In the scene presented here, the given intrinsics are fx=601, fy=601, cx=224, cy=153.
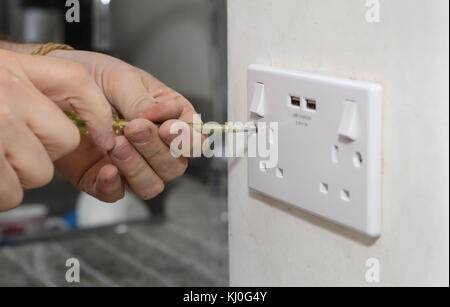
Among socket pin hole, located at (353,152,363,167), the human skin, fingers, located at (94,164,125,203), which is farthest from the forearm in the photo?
socket pin hole, located at (353,152,363,167)

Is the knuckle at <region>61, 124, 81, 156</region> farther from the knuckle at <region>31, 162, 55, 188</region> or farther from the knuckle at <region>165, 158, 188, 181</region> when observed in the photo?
the knuckle at <region>165, 158, 188, 181</region>

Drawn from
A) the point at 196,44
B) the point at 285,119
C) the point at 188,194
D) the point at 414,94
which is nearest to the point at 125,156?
the point at 285,119

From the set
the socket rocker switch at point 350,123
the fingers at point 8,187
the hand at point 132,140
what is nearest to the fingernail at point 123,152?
the hand at point 132,140

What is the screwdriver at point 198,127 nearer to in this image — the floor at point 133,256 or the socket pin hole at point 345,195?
the socket pin hole at point 345,195

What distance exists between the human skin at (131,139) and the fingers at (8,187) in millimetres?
95

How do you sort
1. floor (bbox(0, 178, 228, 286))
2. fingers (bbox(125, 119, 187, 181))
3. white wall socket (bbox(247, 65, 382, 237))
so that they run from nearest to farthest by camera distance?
white wall socket (bbox(247, 65, 382, 237))
fingers (bbox(125, 119, 187, 181))
floor (bbox(0, 178, 228, 286))

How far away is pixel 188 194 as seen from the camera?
1226 mm

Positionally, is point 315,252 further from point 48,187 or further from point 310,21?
point 48,187

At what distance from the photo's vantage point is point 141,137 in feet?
1.52

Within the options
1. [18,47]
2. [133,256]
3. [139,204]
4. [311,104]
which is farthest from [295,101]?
[139,204]

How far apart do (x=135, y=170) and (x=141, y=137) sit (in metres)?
0.06

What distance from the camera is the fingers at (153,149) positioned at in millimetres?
454

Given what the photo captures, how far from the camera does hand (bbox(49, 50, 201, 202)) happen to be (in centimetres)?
46

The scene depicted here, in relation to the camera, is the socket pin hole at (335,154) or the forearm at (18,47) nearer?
the socket pin hole at (335,154)
